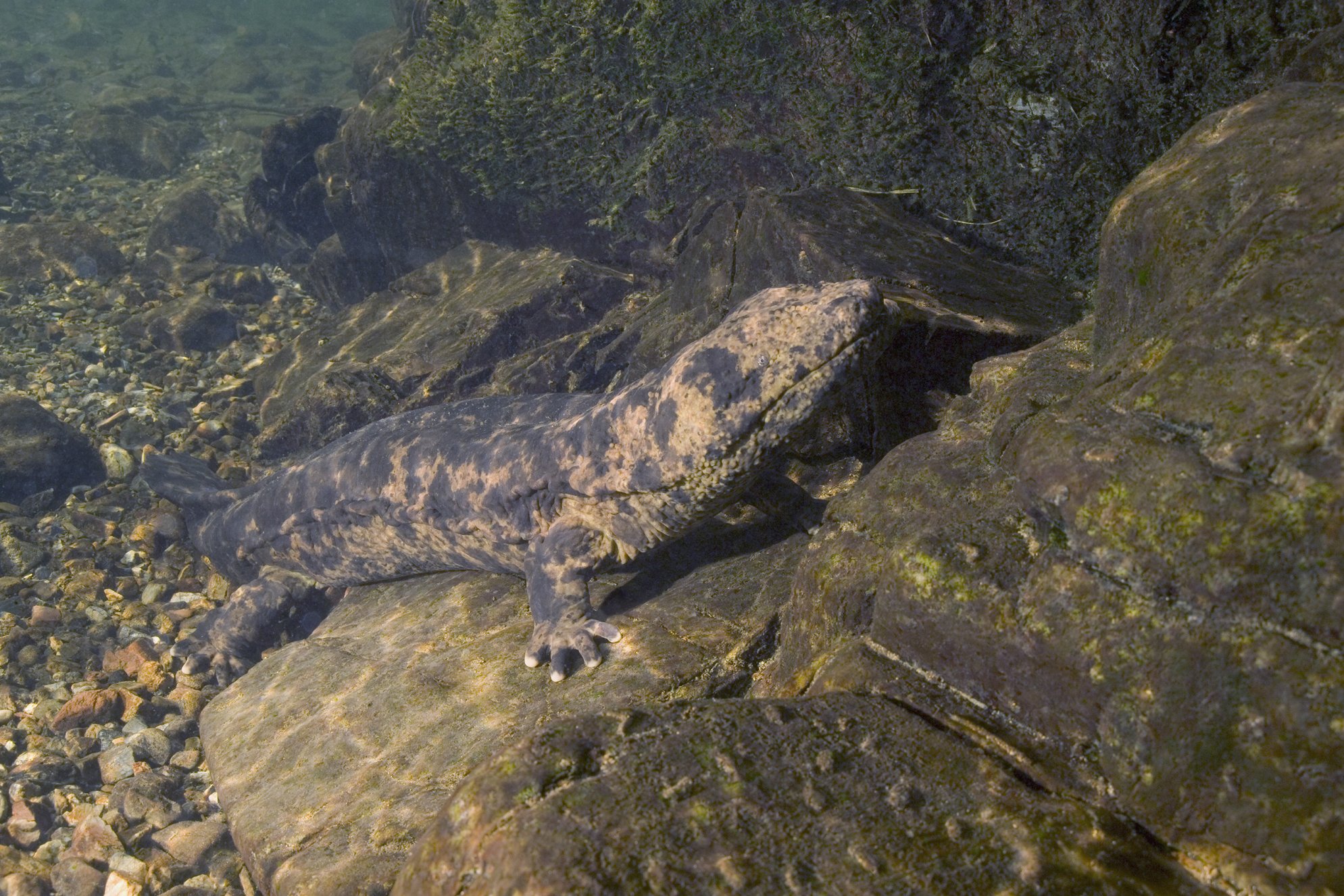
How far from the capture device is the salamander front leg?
4219 mm

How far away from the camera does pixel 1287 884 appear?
5.93 feet

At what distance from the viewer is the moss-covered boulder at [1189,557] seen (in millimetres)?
1803

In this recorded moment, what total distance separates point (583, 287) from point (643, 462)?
15.4 ft

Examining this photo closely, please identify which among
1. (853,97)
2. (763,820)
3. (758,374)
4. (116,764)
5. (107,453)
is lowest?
(116,764)

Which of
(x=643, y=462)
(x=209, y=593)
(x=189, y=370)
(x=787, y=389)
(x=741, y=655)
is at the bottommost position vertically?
(x=209, y=593)

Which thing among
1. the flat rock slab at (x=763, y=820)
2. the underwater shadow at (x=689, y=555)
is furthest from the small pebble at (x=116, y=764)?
the flat rock slab at (x=763, y=820)

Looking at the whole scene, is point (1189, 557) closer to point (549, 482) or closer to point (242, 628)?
point (549, 482)

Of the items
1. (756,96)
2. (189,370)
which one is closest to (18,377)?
(189,370)

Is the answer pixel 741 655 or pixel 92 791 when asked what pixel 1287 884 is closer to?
pixel 741 655

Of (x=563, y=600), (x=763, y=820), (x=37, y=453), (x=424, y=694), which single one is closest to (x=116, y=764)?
(x=424, y=694)

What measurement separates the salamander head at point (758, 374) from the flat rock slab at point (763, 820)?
71.9 inches

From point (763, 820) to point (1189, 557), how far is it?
1.23 m

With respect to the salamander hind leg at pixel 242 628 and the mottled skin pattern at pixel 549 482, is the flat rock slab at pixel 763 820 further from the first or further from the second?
the salamander hind leg at pixel 242 628

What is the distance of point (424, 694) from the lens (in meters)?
4.48
